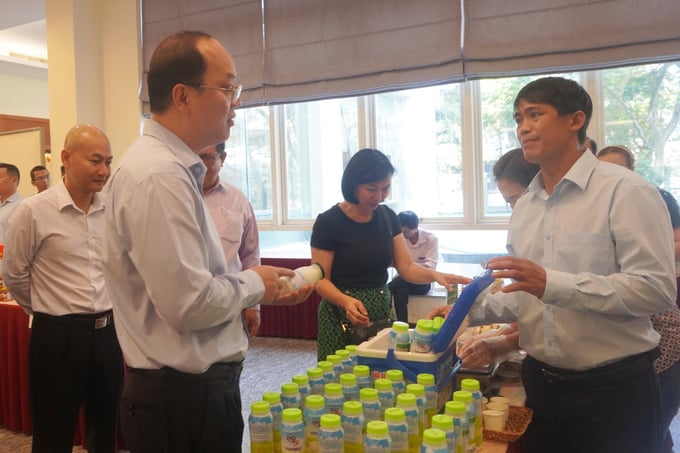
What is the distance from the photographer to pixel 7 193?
16.6ft

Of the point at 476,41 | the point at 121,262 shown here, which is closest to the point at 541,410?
the point at 121,262

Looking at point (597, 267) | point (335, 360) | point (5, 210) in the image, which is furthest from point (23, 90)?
point (597, 267)

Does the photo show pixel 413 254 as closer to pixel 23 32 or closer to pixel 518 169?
pixel 518 169

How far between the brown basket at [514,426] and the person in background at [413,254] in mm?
3092

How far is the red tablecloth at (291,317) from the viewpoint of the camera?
500 cm

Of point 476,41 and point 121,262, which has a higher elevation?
point 476,41

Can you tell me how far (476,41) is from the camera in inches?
169

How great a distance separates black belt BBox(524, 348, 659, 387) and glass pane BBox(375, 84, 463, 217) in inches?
→ 136

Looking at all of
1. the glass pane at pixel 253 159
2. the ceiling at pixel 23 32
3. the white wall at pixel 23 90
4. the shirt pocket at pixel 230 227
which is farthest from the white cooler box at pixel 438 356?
the white wall at pixel 23 90

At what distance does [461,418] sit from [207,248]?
67cm

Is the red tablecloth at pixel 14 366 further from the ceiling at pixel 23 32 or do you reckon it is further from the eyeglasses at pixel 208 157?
the ceiling at pixel 23 32

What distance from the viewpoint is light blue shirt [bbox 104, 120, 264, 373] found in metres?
1.06

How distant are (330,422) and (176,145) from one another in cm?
70

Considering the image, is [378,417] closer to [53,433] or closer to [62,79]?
[53,433]
